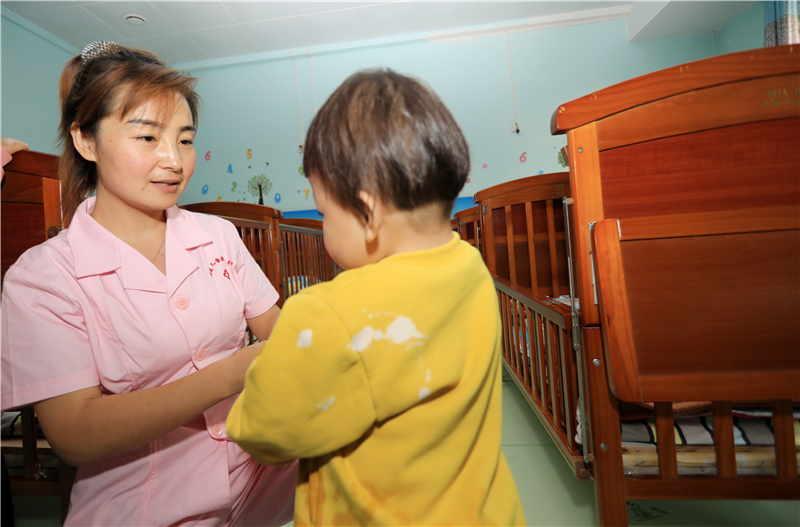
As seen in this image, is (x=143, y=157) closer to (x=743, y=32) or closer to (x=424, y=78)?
(x=424, y=78)

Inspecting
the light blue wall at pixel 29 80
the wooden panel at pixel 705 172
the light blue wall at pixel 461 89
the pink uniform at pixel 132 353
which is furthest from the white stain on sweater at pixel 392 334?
the light blue wall at pixel 29 80

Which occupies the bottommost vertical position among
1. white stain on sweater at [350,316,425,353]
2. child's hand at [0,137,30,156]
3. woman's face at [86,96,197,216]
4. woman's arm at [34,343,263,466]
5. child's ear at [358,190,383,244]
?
woman's arm at [34,343,263,466]

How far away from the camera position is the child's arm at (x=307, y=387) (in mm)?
417

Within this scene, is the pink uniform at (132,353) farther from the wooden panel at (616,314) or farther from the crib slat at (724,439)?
the crib slat at (724,439)

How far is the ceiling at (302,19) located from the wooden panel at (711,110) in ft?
12.4

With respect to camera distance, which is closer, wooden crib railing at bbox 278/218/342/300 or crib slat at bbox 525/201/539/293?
crib slat at bbox 525/201/539/293

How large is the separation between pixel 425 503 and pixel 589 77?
16.2 ft

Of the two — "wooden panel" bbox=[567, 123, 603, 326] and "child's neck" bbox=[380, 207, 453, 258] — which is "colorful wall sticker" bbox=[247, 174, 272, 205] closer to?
"wooden panel" bbox=[567, 123, 603, 326]

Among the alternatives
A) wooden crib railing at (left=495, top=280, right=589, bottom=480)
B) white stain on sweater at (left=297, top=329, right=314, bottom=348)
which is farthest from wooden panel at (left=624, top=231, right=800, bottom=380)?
white stain on sweater at (left=297, top=329, right=314, bottom=348)

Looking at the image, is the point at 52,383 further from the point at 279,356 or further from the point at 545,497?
the point at 545,497

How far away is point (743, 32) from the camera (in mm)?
3559

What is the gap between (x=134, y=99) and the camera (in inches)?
29.5

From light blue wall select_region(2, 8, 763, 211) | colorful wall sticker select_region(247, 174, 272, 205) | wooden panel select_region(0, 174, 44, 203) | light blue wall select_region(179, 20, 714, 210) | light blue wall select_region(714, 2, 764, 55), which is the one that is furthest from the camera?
colorful wall sticker select_region(247, 174, 272, 205)

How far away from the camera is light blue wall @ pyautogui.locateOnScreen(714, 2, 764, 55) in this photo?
10.9 ft
